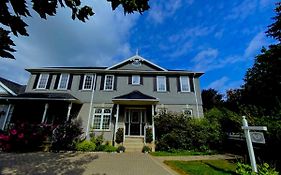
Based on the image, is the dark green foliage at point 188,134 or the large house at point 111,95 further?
the large house at point 111,95

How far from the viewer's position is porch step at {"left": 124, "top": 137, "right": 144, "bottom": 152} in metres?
12.0

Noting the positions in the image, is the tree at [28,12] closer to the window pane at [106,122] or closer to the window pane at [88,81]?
the window pane at [106,122]

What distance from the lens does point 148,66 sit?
53.9 ft

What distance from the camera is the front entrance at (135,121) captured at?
13.8 metres

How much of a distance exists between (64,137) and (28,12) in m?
11.6

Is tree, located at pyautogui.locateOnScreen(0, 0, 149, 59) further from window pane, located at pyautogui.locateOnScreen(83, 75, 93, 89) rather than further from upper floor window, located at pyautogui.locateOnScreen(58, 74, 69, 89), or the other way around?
upper floor window, located at pyautogui.locateOnScreen(58, 74, 69, 89)

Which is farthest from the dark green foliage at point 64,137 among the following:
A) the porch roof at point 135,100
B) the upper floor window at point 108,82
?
the upper floor window at point 108,82

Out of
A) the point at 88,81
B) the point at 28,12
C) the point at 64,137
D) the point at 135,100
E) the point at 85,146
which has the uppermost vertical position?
the point at 88,81

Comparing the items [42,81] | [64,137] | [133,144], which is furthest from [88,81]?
[133,144]

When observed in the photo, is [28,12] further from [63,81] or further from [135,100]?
[63,81]

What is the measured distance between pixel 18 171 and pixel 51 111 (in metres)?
9.17

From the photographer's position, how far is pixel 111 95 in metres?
14.9

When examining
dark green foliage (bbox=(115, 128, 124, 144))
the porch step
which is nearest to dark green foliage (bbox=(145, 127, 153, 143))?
the porch step

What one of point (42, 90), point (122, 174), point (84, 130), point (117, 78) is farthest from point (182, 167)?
point (42, 90)
